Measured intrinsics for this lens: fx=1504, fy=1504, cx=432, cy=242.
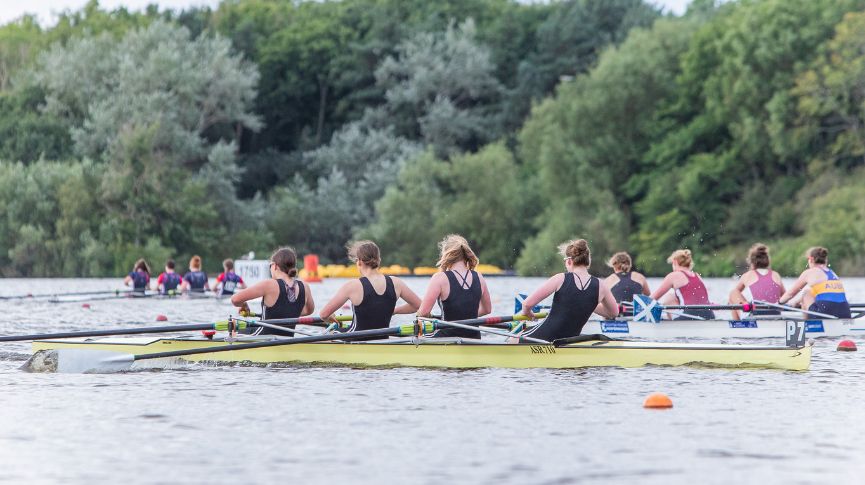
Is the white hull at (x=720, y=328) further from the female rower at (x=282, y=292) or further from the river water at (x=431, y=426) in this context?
the female rower at (x=282, y=292)

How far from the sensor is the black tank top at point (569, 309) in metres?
13.5

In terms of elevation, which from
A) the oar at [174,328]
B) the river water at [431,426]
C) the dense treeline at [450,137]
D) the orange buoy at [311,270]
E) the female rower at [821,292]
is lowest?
the river water at [431,426]

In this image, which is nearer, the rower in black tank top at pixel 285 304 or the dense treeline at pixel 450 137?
the rower in black tank top at pixel 285 304

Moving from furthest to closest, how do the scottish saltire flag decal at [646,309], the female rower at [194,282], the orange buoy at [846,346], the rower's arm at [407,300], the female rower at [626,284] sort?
1. the female rower at [194,282]
2. the female rower at [626,284]
3. the scottish saltire flag decal at [646,309]
4. the orange buoy at [846,346]
5. the rower's arm at [407,300]

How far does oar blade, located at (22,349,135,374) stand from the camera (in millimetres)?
14172

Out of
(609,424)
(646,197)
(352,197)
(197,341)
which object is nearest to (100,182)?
(352,197)

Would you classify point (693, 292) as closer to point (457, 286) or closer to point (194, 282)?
point (457, 286)

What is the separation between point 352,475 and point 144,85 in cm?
5400

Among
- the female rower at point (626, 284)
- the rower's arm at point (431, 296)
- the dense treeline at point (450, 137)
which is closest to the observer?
the rower's arm at point (431, 296)

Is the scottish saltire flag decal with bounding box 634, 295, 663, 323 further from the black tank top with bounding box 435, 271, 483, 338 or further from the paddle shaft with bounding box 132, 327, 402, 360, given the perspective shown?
the paddle shaft with bounding box 132, 327, 402, 360

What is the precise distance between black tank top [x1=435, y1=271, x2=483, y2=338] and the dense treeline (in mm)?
35677

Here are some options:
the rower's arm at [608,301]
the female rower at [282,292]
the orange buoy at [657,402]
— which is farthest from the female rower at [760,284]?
the orange buoy at [657,402]

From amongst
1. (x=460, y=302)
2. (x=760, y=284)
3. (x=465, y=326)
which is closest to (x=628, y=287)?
(x=760, y=284)

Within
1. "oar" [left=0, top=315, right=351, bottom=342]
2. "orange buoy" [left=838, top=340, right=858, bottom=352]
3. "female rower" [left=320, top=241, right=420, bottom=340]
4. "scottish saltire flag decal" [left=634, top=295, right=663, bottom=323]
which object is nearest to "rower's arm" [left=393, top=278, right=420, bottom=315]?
"female rower" [left=320, top=241, right=420, bottom=340]
